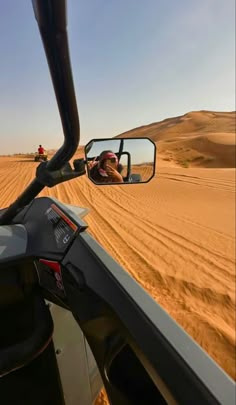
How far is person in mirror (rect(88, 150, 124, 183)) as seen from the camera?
1.08m

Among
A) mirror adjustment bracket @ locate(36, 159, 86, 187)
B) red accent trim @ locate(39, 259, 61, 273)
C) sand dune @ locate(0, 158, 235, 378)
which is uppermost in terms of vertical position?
mirror adjustment bracket @ locate(36, 159, 86, 187)

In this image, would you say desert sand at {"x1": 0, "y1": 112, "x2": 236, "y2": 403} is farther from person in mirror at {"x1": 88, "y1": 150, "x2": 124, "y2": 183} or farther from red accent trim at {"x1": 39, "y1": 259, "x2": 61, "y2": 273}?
person in mirror at {"x1": 88, "y1": 150, "x2": 124, "y2": 183}

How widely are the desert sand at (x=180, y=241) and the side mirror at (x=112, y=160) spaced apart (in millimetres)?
1549

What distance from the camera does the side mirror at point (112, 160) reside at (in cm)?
109

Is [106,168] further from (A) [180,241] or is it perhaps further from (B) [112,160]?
(A) [180,241]

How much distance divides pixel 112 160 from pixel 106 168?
0.04 meters

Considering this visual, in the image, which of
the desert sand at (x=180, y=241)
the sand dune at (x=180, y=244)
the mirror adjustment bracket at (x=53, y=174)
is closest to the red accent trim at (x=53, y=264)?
the mirror adjustment bracket at (x=53, y=174)

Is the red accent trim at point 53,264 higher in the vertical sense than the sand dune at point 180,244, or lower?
higher

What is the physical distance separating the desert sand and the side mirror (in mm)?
1549

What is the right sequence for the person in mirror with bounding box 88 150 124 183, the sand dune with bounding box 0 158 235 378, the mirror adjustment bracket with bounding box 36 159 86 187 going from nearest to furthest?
the mirror adjustment bracket with bounding box 36 159 86 187
the person in mirror with bounding box 88 150 124 183
the sand dune with bounding box 0 158 235 378

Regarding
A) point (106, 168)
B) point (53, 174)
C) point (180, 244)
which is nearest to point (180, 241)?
point (180, 244)

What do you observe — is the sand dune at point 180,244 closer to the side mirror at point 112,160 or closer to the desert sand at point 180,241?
the desert sand at point 180,241

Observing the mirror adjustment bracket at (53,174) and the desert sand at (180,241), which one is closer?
the mirror adjustment bracket at (53,174)

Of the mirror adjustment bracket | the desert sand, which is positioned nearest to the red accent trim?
the mirror adjustment bracket
